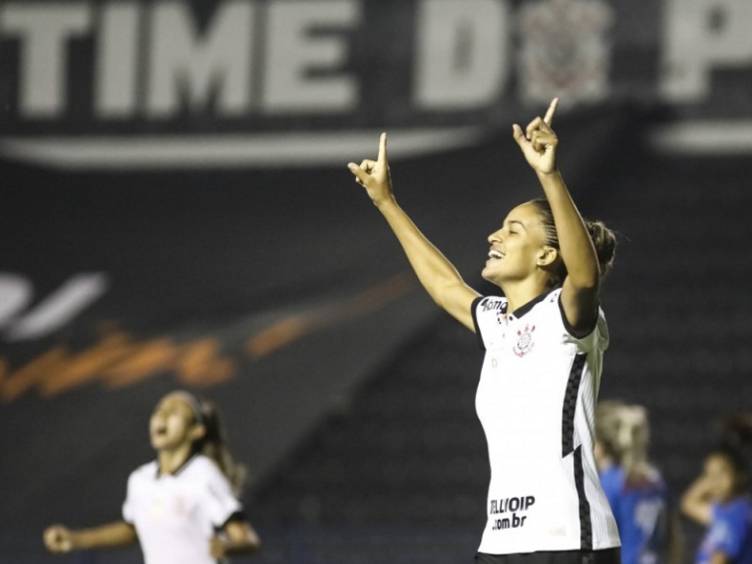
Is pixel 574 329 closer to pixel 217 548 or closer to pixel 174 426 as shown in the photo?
pixel 217 548

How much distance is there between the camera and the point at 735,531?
790 centimetres

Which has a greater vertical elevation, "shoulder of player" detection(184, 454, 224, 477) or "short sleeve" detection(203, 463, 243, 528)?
"shoulder of player" detection(184, 454, 224, 477)

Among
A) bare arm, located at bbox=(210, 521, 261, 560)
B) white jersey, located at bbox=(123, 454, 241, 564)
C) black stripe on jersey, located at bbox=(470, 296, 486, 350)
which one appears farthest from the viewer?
white jersey, located at bbox=(123, 454, 241, 564)

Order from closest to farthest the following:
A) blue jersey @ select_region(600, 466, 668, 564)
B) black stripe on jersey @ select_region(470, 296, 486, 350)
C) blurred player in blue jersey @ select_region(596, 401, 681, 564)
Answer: black stripe on jersey @ select_region(470, 296, 486, 350) < blurred player in blue jersey @ select_region(596, 401, 681, 564) < blue jersey @ select_region(600, 466, 668, 564)

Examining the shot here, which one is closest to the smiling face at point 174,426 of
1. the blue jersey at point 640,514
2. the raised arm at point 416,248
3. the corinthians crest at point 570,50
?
the raised arm at point 416,248

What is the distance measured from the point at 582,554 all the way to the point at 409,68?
37.9 ft

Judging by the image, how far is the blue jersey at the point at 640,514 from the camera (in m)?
8.02

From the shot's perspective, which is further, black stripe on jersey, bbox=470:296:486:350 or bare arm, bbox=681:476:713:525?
bare arm, bbox=681:476:713:525

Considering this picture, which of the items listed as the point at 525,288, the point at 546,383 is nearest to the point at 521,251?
the point at 525,288

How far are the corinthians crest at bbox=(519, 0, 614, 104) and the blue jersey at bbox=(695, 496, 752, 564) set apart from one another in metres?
6.85

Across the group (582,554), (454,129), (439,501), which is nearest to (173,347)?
(439,501)

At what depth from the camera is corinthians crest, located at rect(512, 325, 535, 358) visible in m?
3.89

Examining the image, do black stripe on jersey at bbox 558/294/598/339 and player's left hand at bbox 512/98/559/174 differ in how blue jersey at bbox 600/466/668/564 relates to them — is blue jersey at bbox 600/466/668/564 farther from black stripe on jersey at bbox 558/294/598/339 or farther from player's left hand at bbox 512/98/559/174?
player's left hand at bbox 512/98/559/174

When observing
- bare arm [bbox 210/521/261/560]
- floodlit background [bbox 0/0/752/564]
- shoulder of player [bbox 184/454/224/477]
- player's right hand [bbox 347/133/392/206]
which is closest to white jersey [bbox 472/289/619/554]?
player's right hand [bbox 347/133/392/206]
